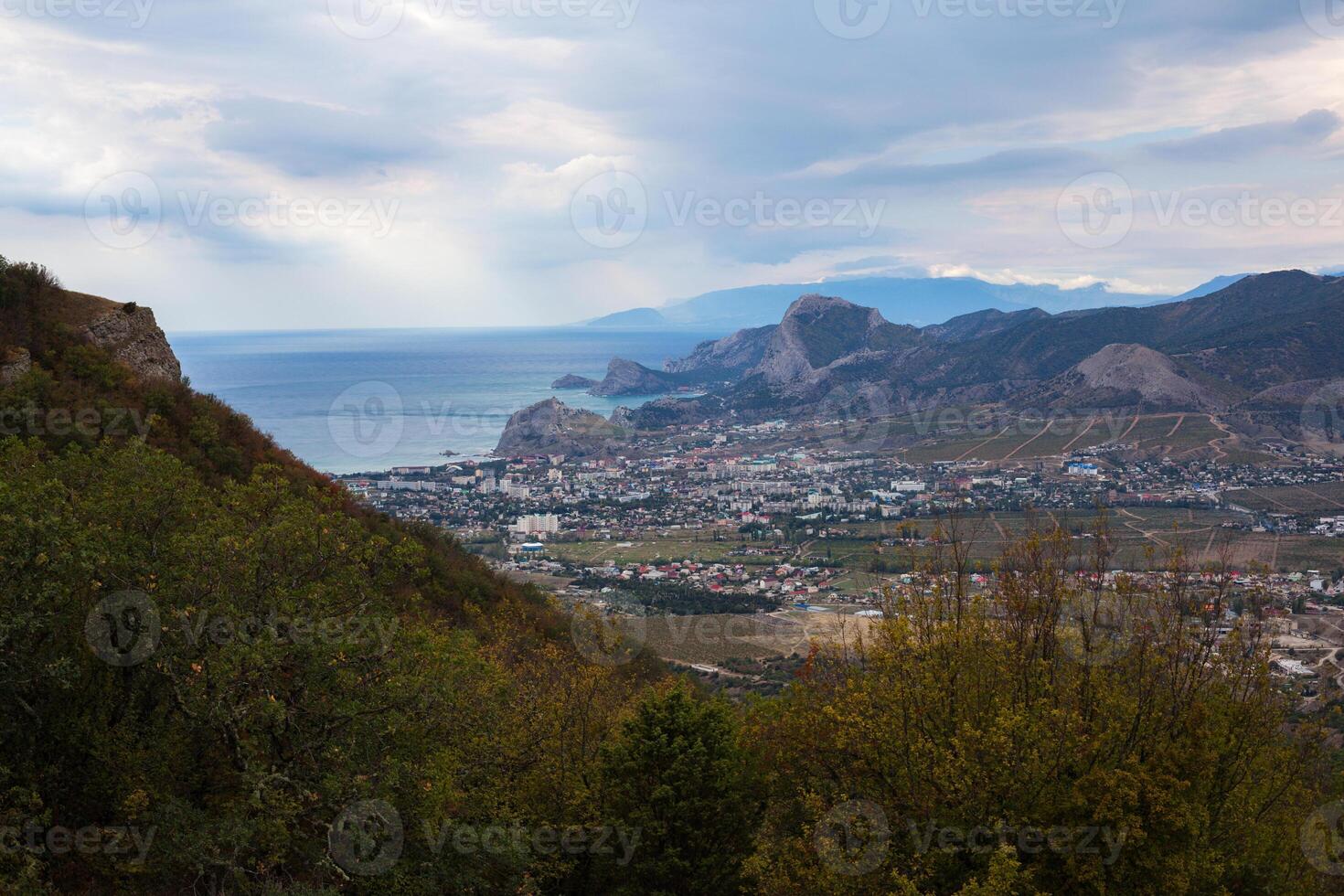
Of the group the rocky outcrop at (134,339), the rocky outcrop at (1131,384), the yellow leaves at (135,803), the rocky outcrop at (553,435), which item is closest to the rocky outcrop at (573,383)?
the rocky outcrop at (553,435)

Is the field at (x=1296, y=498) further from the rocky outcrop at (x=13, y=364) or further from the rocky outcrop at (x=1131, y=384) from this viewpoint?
the rocky outcrop at (x=13, y=364)

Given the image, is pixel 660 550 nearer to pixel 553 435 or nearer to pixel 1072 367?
pixel 553 435

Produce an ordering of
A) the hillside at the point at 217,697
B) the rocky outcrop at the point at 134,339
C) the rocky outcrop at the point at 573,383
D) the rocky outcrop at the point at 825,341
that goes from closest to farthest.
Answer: the hillside at the point at 217,697, the rocky outcrop at the point at 134,339, the rocky outcrop at the point at 825,341, the rocky outcrop at the point at 573,383

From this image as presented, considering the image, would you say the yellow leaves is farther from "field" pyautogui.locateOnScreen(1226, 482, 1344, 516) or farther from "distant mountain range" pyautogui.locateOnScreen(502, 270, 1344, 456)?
"distant mountain range" pyautogui.locateOnScreen(502, 270, 1344, 456)

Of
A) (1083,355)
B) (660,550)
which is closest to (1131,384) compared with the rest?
(1083,355)

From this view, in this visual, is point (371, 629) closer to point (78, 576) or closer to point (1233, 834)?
point (78, 576)

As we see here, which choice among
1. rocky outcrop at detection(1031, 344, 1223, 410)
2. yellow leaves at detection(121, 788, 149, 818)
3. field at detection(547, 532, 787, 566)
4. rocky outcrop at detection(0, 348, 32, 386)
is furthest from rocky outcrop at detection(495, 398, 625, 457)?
yellow leaves at detection(121, 788, 149, 818)

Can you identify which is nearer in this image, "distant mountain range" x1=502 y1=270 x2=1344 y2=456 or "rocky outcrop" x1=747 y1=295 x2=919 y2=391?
"distant mountain range" x1=502 y1=270 x2=1344 y2=456
